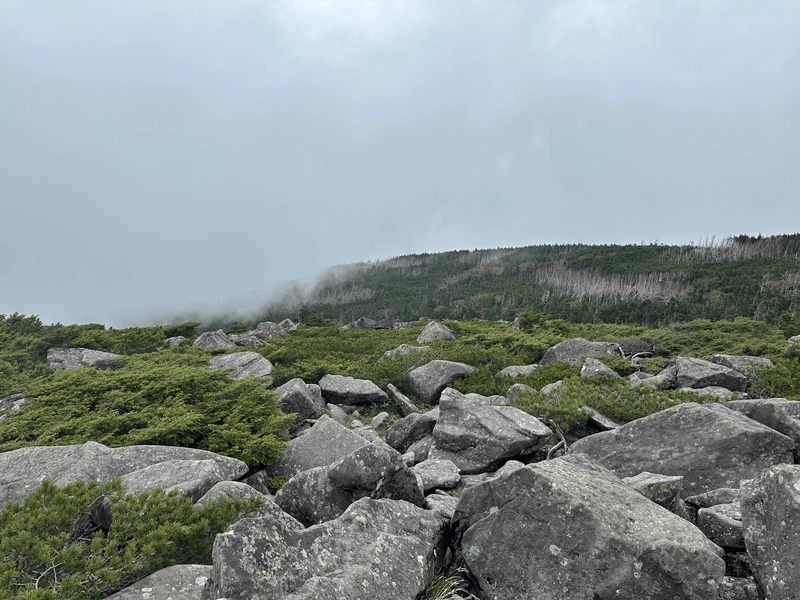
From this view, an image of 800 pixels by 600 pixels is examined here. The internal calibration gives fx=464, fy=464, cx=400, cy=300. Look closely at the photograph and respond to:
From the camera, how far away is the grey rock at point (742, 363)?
1365 centimetres

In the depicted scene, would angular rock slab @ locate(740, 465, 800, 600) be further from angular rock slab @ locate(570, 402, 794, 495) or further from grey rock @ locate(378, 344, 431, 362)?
grey rock @ locate(378, 344, 431, 362)

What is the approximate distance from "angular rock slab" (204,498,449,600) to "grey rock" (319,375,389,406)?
28.3 ft

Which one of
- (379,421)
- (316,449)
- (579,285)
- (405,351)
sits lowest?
(379,421)

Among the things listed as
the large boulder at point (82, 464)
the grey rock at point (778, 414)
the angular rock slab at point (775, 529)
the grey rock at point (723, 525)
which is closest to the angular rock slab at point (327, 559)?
the large boulder at point (82, 464)

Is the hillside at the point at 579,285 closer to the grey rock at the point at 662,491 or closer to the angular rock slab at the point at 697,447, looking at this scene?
the angular rock slab at the point at 697,447

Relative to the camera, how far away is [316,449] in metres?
8.04

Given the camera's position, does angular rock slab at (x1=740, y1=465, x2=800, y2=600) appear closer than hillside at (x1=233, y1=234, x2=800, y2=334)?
Yes

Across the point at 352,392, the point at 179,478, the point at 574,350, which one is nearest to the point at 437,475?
the point at 179,478

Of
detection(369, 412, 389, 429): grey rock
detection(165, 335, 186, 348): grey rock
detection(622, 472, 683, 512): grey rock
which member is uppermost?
Answer: detection(622, 472, 683, 512): grey rock

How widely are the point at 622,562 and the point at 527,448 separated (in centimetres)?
478

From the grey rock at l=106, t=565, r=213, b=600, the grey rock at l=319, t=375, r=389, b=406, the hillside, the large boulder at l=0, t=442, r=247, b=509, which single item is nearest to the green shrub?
the grey rock at l=106, t=565, r=213, b=600

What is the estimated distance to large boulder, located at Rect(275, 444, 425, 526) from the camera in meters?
5.41

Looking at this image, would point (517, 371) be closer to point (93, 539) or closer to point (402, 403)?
point (402, 403)

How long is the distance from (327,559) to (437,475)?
3.30m
